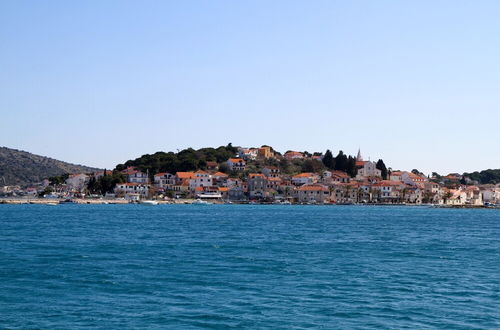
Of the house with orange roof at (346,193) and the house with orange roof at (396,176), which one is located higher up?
the house with orange roof at (396,176)

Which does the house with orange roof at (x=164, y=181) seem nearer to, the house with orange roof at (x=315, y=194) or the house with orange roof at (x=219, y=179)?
the house with orange roof at (x=219, y=179)

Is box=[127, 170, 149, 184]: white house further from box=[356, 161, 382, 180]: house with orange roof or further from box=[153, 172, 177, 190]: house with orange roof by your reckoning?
box=[356, 161, 382, 180]: house with orange roof

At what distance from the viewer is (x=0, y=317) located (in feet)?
55.3

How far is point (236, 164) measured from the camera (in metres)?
161

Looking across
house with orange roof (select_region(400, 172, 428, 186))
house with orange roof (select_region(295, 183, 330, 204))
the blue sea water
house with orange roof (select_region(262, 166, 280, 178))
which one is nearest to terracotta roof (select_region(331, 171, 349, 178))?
house with orange roof (select_region(295, 183, 330, 204))

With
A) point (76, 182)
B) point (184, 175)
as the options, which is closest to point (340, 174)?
point (184, 175)

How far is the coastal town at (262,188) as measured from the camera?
466ft

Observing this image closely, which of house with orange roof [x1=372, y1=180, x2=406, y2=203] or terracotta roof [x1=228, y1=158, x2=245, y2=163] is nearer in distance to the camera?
house with orange roof [x1=372, y1=180, x2=406, y2=203]

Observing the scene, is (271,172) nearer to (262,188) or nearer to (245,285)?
(262,188)

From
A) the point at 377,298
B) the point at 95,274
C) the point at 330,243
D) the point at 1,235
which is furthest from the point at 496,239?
the point at 1,235

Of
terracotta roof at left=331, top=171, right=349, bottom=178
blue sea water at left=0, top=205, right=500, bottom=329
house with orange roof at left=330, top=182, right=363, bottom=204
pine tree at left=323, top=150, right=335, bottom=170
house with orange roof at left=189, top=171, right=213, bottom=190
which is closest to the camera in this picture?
blue sea water at left=0, top=205, right=500, bottom=329

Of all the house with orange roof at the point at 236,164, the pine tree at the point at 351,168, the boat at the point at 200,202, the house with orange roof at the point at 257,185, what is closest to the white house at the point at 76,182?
the boat at the point at 200,202

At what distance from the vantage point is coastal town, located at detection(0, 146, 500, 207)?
466 ft

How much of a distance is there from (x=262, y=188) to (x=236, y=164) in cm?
1636
